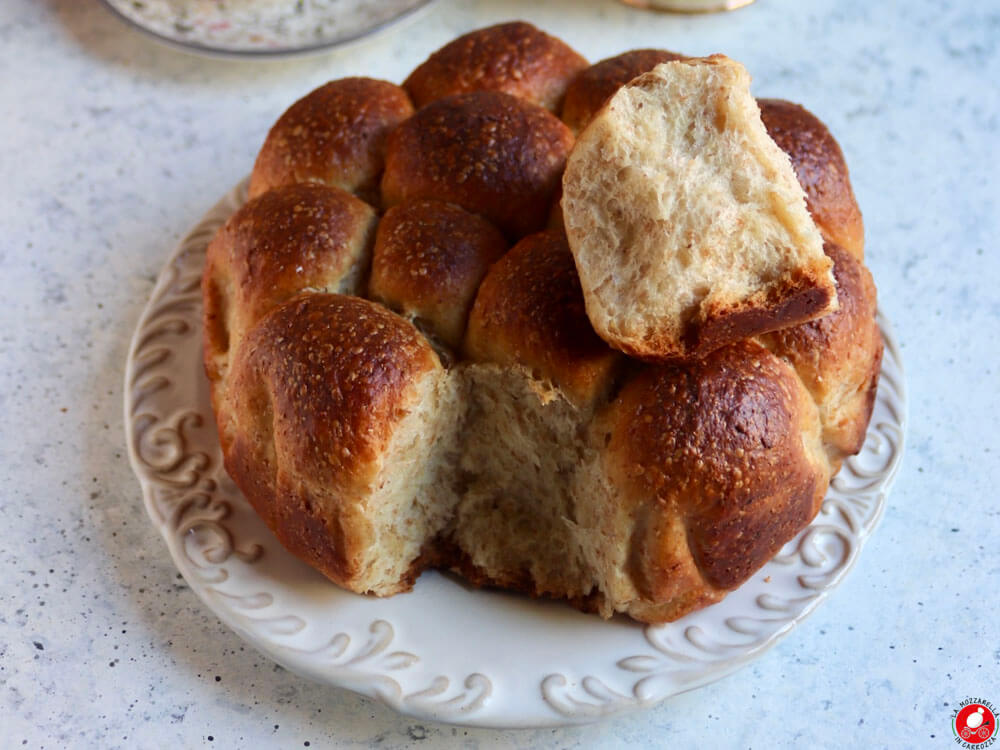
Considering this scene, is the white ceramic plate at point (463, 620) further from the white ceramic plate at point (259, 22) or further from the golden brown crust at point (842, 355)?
the white ceramic plate at point (259, 22)

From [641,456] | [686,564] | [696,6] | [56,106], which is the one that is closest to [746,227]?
[641,456]

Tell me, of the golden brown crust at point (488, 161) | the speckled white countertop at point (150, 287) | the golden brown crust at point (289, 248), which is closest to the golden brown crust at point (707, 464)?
the speckled white countertop at point (150, 287)

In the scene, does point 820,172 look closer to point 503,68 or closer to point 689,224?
point 689,224

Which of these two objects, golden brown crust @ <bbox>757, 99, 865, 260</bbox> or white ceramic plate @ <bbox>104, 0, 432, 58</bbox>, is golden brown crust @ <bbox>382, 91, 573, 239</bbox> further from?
white ceramic plate @ <bbox>104, 0, 432, 58</bbox>

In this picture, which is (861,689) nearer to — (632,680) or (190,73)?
(632,680)

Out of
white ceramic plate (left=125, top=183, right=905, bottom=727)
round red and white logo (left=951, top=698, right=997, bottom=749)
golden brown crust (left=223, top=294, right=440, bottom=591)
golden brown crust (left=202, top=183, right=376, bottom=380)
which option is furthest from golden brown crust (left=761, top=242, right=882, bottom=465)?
golden brown crust (left=202, top=183, right=376, bottom=380)

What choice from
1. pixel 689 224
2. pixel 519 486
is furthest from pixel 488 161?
pixel 519 486
